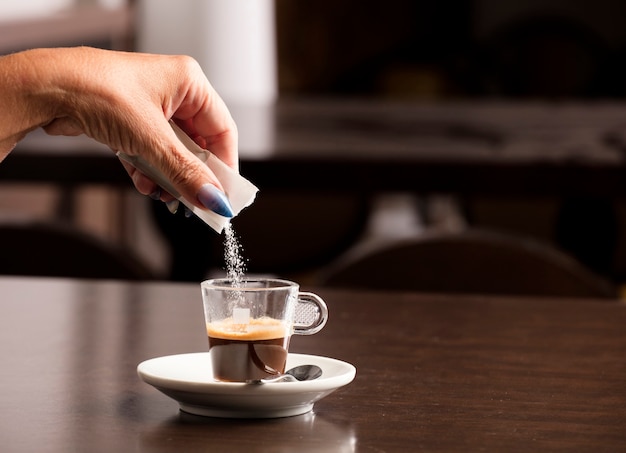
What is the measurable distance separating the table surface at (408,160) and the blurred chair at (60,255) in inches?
12.4

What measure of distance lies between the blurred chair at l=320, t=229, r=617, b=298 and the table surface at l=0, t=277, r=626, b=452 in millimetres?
192

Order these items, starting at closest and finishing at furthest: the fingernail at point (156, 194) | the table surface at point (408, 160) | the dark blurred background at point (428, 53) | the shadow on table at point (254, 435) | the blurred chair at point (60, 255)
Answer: the shadow on table at point (254, 435) < the fingernail at point (156, 194) < the blurred chair at point (60, 255) < the table surface at point (408, 160) < the dark blurred background at point (428, 53)

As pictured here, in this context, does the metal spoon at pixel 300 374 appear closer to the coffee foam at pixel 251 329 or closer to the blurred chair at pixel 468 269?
the coffee foam at pixel 251 329

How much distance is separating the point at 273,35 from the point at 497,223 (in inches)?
122

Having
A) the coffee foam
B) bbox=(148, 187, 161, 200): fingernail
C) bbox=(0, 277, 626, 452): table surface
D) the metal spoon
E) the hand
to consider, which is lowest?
bbox=(0, 277, 626, 452): table surface

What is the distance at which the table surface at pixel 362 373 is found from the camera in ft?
2.11

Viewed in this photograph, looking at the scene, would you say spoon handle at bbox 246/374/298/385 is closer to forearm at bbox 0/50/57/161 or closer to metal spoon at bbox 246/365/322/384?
metal spoon at bbox 246/365/322/384

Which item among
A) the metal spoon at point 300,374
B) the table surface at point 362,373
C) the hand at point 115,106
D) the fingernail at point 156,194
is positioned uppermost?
the hand at point 115,106

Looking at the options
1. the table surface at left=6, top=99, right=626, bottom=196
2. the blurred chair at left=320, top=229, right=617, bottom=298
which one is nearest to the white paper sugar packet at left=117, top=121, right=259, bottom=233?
the blurred chair at left=320, top=229, right=617, bottom=298

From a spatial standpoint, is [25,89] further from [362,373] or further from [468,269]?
[468,269]

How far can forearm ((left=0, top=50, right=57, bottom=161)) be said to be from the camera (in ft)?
2.39

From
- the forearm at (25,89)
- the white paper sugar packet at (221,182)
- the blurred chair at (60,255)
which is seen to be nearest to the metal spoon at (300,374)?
the white paper sugar packet at (221,182)

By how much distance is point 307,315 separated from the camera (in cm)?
80

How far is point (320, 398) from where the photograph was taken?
733mm
